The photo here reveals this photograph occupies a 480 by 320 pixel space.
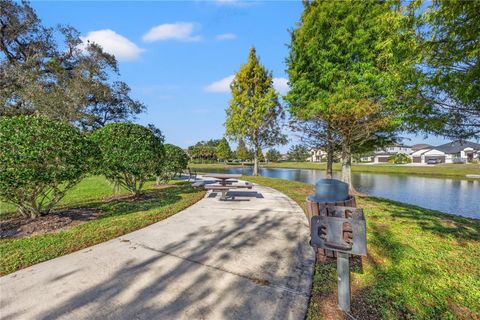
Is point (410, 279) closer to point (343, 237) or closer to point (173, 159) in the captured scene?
point (343, 237)

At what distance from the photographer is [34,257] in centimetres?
324

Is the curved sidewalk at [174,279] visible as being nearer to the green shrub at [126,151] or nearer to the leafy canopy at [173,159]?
the green shrub at [126,151]

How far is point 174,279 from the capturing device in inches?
104

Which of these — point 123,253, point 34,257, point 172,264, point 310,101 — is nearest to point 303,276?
point 172,264

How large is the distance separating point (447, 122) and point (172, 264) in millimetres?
5766

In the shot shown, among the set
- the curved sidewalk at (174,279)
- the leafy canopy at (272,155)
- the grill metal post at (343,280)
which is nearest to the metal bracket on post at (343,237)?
the grill metal post at (343,280)

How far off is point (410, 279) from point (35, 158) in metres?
6.33

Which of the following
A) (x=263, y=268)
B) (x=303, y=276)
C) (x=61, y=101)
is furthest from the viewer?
(x=61, y=101)

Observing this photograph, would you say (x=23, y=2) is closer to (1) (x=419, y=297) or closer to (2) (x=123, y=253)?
(2) (x=123, y=253)

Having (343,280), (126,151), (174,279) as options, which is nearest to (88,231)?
(174,279)

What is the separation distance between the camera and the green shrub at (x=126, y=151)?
21.9 feet

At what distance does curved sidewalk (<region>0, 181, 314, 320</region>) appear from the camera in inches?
83.0

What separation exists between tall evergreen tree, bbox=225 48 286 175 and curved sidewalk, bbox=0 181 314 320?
44.4 feet

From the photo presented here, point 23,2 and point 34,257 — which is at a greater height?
point 23,2
